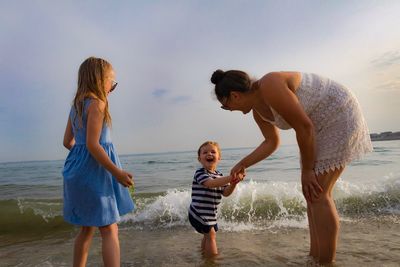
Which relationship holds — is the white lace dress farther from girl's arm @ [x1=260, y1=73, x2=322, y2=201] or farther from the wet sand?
the wet sand

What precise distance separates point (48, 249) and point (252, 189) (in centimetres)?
424

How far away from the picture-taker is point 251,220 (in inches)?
234

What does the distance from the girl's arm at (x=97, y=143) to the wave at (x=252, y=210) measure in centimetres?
301

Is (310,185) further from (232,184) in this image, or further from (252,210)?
(252,210)

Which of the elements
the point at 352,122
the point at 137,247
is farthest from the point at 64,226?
the point at 352,122

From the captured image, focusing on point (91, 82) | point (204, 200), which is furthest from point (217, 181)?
point (91, 82)

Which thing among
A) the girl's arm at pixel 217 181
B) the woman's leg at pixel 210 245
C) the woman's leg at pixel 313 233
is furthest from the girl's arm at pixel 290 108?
the woman's leg at pixel 210 245

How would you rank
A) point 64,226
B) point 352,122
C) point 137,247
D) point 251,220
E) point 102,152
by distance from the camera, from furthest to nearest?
1. point 64,226
2. point 251,220
3. point 137,247
4. point 352,122
5. point 102,152

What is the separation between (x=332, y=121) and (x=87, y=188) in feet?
6.45

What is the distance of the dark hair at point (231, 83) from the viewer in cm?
273

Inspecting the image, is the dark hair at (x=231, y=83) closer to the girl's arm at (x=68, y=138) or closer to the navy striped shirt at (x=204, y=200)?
the navy striped shirt at (x=204, y=200)

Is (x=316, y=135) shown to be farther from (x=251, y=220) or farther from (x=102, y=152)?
(x=251, y=220)

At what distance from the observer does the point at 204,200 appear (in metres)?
3.73

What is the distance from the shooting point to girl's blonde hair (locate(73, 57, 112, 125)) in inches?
110
